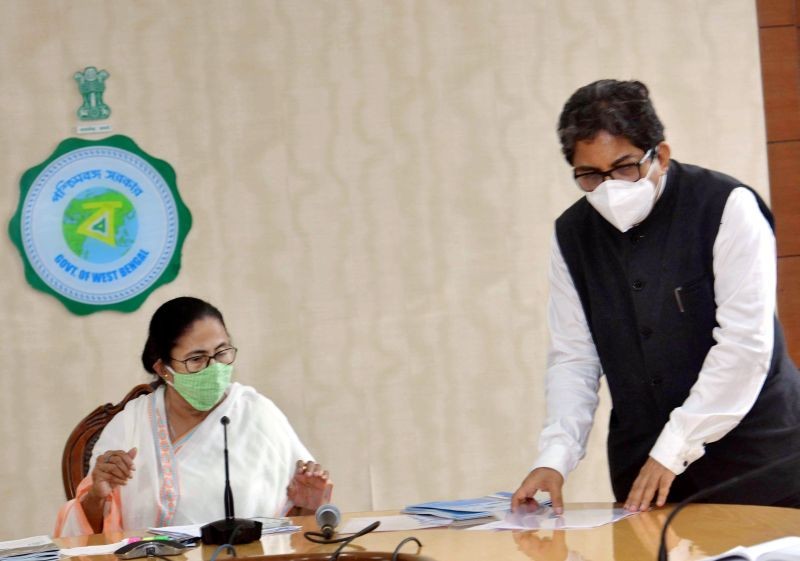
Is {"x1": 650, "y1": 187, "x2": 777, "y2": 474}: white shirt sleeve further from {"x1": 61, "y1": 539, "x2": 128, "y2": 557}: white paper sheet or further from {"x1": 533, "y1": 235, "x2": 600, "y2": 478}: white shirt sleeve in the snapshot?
{"x1": 61, "y1": 539, "x2": 128, "y2": 557}: white paper sheet

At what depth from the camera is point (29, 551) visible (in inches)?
90.6

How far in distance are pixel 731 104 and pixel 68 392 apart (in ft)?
9.10

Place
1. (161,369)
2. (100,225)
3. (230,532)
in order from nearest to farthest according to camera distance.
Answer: (230,532)
(161,369)
(100,225)

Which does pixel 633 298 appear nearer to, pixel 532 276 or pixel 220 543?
pixel 220 543

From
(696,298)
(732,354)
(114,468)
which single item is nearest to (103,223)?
(114,468)

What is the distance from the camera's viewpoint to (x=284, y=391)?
3998 mm

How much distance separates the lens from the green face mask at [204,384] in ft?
9.71

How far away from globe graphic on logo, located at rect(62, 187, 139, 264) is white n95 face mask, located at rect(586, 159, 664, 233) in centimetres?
221

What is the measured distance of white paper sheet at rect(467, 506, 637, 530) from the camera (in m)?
2.14

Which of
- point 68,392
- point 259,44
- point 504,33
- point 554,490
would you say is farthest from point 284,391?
point 554,490

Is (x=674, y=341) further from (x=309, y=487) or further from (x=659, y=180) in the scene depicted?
(x=309, y=487)

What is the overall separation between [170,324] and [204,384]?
0.76 ft

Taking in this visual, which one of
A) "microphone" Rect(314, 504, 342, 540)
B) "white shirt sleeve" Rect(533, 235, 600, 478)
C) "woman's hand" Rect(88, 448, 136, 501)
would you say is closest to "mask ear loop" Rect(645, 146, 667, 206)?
"white shirt sleeve" Rect(533, 235, 600, 478)

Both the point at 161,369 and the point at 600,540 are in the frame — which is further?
the point at 161,369
